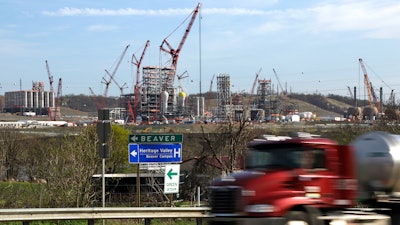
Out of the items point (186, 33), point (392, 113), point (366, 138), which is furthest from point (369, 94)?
point (366, 138)

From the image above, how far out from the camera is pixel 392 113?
198ft

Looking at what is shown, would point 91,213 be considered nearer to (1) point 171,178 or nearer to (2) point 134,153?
(1) point 171,178

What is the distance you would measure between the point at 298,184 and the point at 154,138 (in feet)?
36.7

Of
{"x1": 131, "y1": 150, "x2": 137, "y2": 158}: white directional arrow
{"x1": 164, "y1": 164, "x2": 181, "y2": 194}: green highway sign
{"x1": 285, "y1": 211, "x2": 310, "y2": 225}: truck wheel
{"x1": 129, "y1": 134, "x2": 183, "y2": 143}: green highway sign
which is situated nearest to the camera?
{"x1": 285, "y1": 211, "x2": 310, "y2": 225}: truck wheel

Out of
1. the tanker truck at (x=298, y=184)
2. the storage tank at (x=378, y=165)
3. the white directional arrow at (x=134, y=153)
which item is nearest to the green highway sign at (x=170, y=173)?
the white directional arrow at (x=134, y=153)

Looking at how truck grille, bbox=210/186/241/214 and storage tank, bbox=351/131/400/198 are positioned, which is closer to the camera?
truck grille, bbox=210/186/241/214

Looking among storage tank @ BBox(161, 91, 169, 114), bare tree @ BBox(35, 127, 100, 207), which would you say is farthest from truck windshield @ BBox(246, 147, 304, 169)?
storage tank @ BBox(161, 91, 169, 114)

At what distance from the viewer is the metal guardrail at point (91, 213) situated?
18547 millimetres

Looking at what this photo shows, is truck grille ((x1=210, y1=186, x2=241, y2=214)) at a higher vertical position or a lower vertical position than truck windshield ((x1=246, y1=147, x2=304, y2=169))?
lower

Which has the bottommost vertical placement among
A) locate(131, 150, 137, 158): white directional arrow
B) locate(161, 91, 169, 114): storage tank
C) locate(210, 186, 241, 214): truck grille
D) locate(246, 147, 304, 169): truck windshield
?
locate(210, 186, 241, 214): truck grille

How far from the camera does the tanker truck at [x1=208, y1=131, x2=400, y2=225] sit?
13.8 m

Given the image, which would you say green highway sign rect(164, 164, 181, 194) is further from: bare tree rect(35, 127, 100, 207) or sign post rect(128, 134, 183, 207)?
bare tree rect(35, 127, 100, 207)

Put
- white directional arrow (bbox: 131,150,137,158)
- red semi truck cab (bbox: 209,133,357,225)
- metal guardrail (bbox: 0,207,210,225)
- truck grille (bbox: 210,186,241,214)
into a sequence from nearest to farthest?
red semi truck cab (bbox: 209,133,357,225), truck grille (bbox: 210,186,241,214), metal guardrail (bbox: 0,207,210,225), white directional arrow (bbox: 131,150,137,158)

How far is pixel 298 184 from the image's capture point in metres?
14.2
